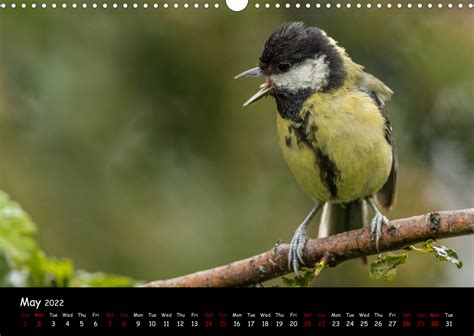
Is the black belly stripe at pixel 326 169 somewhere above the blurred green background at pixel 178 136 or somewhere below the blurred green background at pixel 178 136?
below

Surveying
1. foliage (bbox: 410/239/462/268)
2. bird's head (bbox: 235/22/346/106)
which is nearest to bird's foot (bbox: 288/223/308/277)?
foliage (bbox: 410/239/462/268)

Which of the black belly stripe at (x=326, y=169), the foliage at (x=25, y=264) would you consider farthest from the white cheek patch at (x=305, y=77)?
the foliage at (x=25, y=264)

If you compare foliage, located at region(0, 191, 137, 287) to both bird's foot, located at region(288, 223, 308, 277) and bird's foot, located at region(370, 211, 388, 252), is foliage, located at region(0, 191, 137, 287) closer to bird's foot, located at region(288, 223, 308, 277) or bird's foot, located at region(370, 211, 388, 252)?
bird's foot, located at region(288, 223, 308, 277)

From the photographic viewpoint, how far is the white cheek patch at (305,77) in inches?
112

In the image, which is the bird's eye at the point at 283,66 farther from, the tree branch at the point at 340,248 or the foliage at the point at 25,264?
the foliage at the point at 25,264

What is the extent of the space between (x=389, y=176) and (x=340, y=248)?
0.72m

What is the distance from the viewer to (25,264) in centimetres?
213

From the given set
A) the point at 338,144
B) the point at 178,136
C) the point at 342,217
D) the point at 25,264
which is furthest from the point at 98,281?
the point at 178,136

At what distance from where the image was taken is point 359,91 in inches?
113

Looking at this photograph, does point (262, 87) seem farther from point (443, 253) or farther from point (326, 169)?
point (443, 253)

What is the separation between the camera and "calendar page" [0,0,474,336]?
8.18 feet

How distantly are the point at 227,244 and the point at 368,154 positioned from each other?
109 cm
